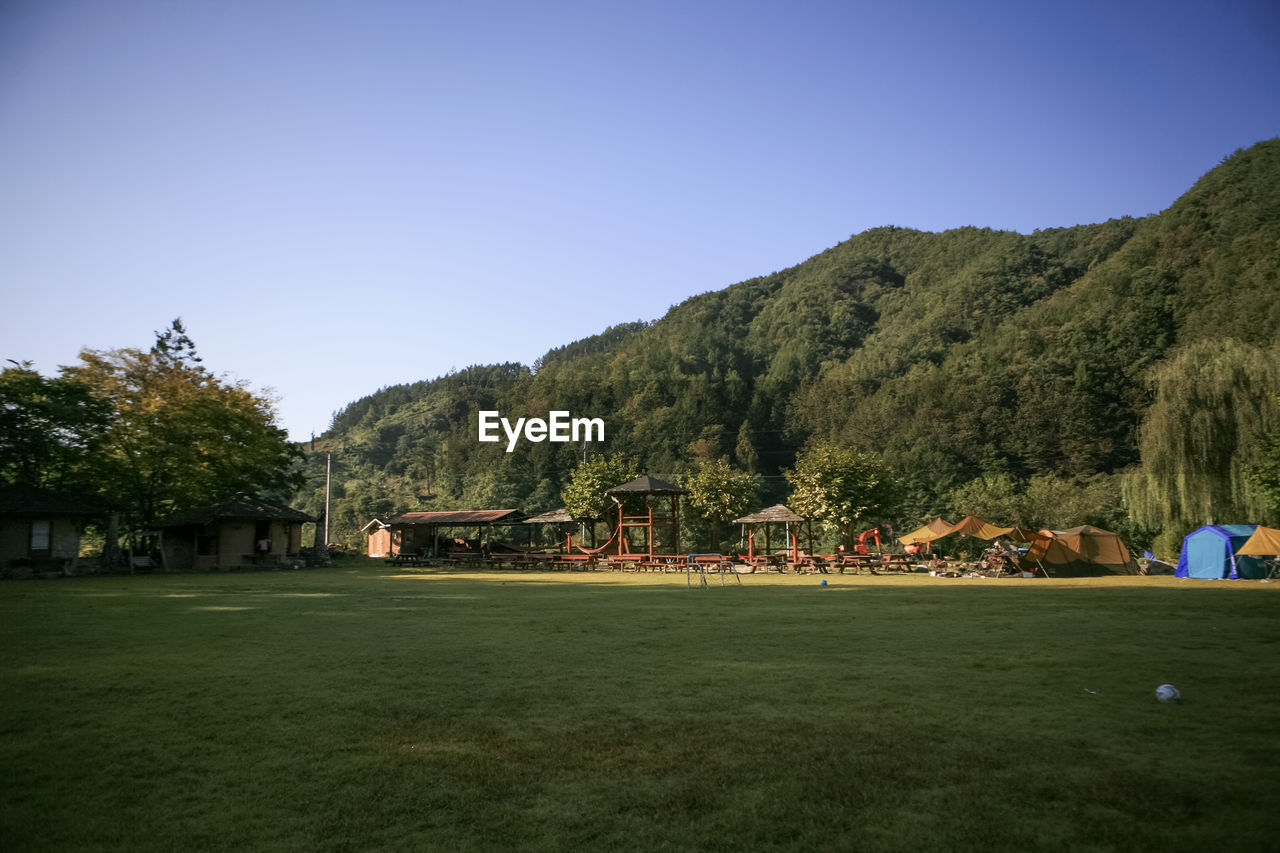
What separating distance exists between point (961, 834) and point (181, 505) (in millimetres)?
39054

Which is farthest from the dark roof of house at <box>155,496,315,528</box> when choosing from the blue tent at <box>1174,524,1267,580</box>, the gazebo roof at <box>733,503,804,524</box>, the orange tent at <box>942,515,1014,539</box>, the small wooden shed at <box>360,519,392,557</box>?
the blue tent at <box>1174,524,1267,580</box>

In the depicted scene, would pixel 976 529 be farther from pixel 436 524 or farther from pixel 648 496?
pixel 436 524

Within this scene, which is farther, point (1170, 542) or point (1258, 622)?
point (1170, 542)

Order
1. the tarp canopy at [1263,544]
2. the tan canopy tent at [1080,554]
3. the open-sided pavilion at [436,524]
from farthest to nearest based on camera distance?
1. the open-sided pavilion at [436,524]
2. the tan canopy tent at [1080,554]
3. the tarp canopy at [1263,544]

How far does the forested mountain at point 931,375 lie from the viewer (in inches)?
1998

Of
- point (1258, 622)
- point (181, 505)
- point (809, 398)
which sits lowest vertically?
point (1258, 622)

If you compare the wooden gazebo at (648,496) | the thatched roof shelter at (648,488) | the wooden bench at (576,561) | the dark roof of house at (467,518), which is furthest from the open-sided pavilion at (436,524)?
the thatched roof shelter at (648,488)

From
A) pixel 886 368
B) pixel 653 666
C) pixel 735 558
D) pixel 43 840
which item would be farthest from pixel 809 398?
pixel 43 840

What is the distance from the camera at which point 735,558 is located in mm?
33625

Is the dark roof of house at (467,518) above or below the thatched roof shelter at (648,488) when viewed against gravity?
below

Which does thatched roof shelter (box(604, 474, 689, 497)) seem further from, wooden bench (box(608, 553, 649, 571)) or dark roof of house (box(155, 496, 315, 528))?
dark roof of house (box(155, 496, 315, 528))

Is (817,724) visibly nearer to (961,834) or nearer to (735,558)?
(961,834)

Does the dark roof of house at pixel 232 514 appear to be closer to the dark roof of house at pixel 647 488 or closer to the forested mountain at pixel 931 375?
the dark roof of house at pixel 647 488

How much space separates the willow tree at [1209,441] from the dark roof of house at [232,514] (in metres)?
36.3
